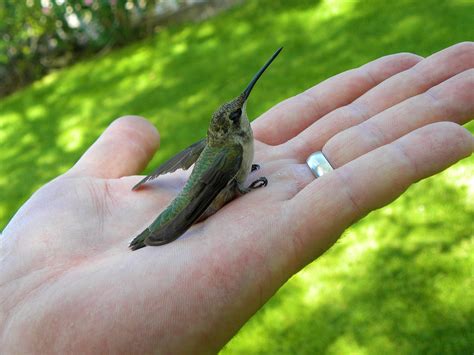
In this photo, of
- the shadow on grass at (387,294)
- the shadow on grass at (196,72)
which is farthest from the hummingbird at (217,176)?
the shadow on grass at (196,72)

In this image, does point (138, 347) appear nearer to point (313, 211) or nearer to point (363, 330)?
point (313, 211)

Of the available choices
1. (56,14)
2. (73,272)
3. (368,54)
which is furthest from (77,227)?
(56,14)

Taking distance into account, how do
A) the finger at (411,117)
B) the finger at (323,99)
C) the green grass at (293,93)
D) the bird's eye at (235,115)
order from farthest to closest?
the green grass at (293,93)
the finger at (323,99)
the bird's eye at (235,115)
the finger at (411,117)

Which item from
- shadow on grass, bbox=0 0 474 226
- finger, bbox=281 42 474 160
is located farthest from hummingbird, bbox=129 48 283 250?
shadow on grass, bbox=0 0 474 226

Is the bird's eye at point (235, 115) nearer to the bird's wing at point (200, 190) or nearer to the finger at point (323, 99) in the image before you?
the bird's wing at point (200, 190)

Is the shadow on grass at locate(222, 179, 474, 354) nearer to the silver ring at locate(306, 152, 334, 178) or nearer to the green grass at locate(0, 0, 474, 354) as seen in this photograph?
the green grass at locate(0, 0, 474, 354)

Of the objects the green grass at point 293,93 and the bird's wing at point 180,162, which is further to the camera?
the green grass at point 293,93

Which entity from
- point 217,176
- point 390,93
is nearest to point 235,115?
point 217,176
